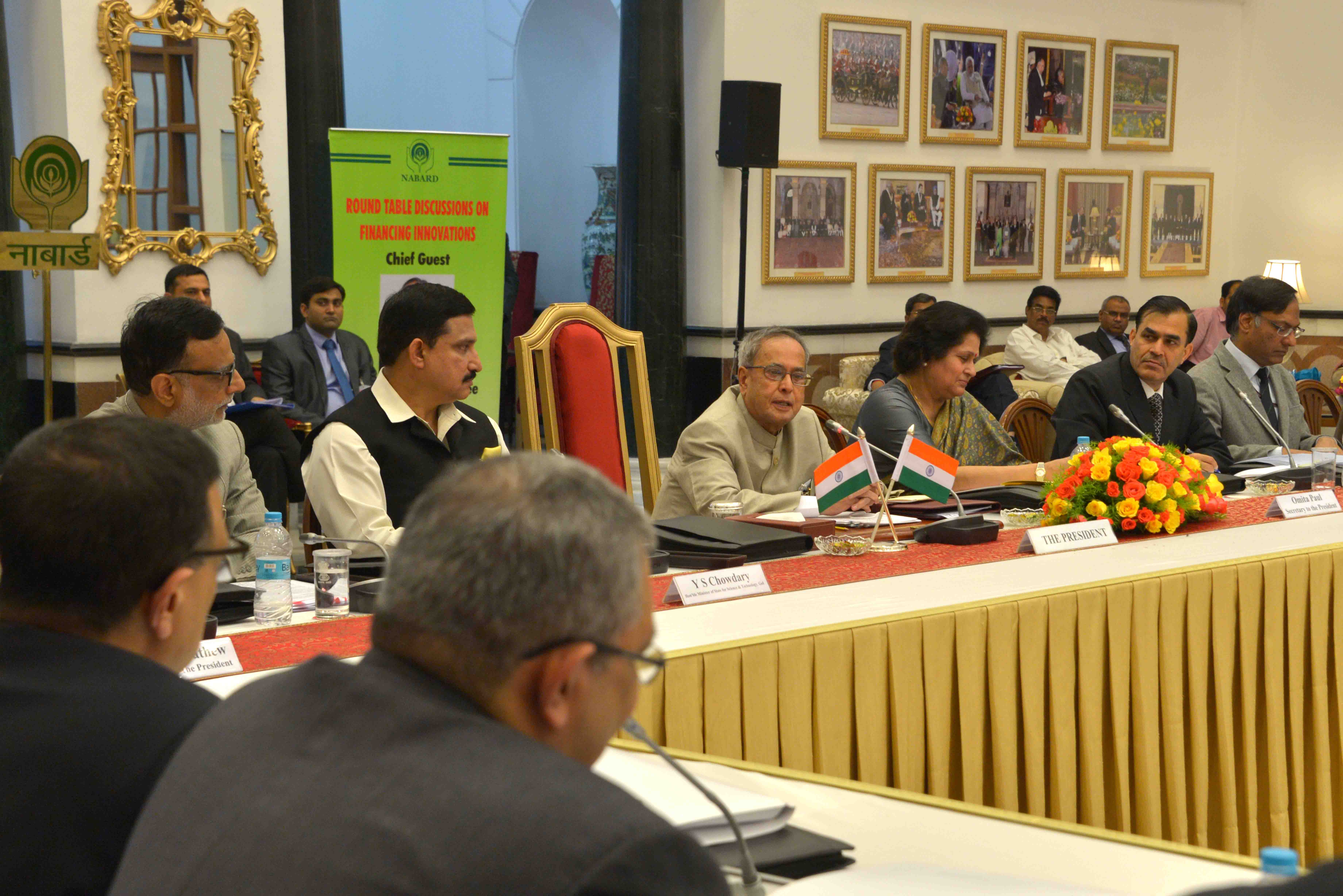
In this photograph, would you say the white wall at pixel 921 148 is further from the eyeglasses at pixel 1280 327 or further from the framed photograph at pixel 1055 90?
the eyeglasses at pixel 1280 327

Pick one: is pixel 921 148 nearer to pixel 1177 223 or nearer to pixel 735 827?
pixel 1177 223

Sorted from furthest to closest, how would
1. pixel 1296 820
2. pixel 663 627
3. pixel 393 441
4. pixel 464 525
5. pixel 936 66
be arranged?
pixel 936 66, pixel 393 441, pixel 1296 820, pixel 663 627, pixel 464 525

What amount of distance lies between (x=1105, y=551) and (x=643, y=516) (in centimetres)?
220

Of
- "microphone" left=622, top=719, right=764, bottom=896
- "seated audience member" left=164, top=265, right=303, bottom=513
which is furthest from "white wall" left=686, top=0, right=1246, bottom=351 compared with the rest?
"microphone" left=622, top=719, right=764, bottom=896

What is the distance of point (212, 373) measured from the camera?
10.1 ft

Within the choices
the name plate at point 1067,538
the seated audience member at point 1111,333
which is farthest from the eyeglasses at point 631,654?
the seated audience member at point 1111,333

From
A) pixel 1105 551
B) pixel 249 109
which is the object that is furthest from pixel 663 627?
pixel 249 109

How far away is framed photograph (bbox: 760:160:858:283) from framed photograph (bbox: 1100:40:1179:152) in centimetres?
223

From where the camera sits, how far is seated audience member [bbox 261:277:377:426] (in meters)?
6.40

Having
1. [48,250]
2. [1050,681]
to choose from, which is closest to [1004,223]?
[48,250]

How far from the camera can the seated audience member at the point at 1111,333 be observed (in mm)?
9250

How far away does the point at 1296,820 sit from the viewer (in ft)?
9.00

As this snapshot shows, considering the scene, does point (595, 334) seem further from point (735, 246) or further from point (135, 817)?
point (735, 246)

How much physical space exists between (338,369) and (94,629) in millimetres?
5441
